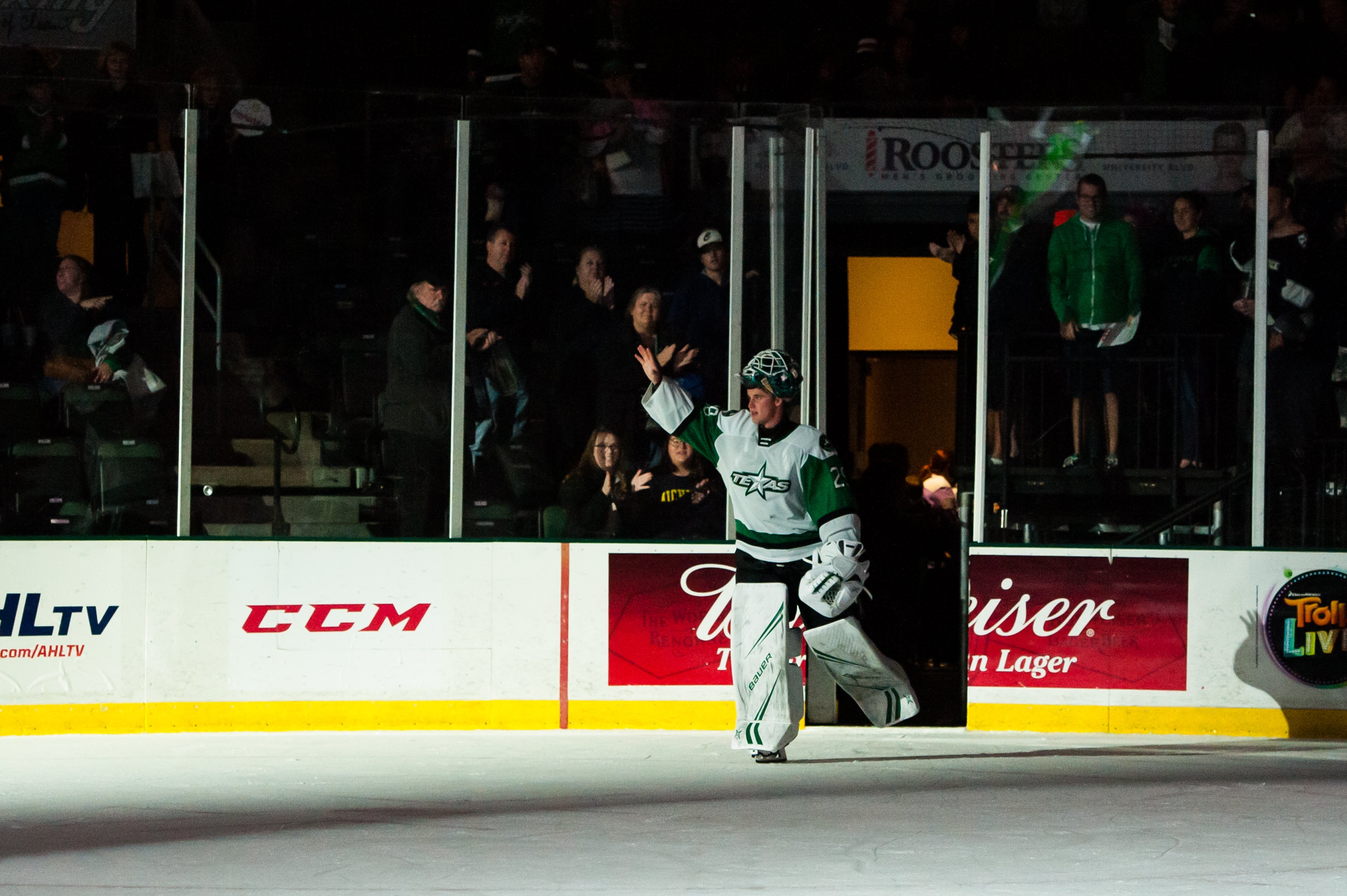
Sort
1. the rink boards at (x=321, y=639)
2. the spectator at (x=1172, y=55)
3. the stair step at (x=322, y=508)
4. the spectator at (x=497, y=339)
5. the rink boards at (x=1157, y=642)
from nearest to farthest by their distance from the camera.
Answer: the rink boards at (x=321, y=639) → the rink boards at (x=1157, y=642) → the stair step at (x=322, y=508) → the spectator at (x=497, y=339) → the spectator at (x=1172, y=55)

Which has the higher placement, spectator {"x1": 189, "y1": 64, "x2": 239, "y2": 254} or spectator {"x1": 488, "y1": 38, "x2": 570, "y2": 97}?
spectator {"x1": 488, "y1": 38, "x2": 570, "y2": 97}

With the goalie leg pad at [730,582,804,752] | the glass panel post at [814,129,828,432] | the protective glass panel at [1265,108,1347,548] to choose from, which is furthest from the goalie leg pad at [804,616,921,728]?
the protective glass panel at [1265,108,1347,548]

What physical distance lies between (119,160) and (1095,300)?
15.3ft

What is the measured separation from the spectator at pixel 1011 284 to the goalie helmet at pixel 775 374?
159 centimetres

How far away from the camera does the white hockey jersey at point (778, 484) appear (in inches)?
267

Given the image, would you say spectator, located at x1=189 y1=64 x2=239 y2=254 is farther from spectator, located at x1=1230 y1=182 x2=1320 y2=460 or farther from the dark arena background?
spectator, located at x1=1230 y1=182 x2=1320 y2=460

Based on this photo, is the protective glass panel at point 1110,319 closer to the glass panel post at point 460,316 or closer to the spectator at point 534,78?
the glass panel post at point 460,316

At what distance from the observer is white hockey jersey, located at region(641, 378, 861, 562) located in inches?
267

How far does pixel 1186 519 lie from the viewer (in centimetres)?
789

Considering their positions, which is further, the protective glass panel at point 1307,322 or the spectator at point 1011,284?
the spectator at point 1011,284

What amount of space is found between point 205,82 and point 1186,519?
5.04m

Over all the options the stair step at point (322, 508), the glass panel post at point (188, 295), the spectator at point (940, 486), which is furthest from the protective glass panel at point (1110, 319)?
the glass panel post at point (188, 295)

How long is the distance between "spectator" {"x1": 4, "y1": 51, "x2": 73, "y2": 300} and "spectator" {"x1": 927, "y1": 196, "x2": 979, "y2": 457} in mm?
4277

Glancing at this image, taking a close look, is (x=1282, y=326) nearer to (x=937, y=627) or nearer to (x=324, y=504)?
(x=937, y=627)
